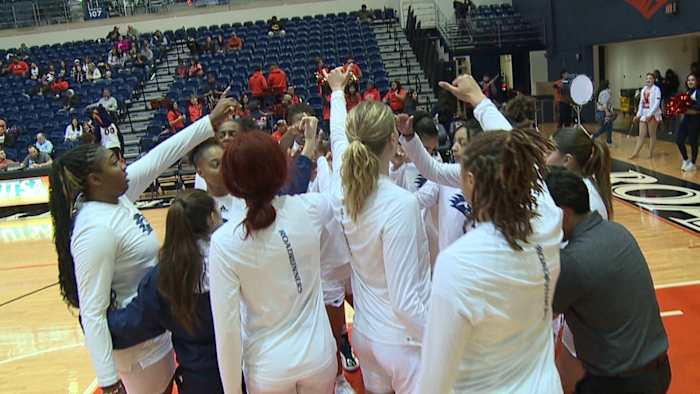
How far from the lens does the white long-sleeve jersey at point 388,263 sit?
1951 mm

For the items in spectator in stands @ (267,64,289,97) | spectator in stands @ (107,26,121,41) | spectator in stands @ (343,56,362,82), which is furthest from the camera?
spectator in stands @ (107,26,121,41)

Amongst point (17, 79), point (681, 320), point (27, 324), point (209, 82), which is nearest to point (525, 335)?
point (681, 320)

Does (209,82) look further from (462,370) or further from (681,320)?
(462,370)

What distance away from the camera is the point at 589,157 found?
263cm

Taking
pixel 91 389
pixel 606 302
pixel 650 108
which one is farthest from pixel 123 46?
pixel 606 302

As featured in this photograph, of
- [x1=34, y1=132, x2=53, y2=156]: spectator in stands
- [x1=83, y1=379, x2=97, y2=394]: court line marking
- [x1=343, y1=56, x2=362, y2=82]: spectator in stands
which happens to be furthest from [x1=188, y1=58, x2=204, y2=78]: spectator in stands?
[x1=83, y1=379, x2=97, y2=394]: court line marking

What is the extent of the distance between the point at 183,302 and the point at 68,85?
17.1 m

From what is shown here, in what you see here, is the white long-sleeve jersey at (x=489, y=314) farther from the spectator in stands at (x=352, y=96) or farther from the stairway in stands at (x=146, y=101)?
the stairway in stands at (x=146, y=101)

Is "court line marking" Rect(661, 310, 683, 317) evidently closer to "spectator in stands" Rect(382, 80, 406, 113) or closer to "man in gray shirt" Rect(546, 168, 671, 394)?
"man in gray shirt" Rect(546, 168, 671, 394)

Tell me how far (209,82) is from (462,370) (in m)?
14.1

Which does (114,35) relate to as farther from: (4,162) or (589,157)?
(589,157)

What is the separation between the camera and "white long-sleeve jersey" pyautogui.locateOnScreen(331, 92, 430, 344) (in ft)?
6.40

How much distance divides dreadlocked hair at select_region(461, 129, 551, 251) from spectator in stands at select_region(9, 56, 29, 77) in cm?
1982

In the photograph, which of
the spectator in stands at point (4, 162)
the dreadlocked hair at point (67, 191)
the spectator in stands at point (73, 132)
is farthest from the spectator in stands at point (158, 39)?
the dreadlocked hair at point (67, 191)
